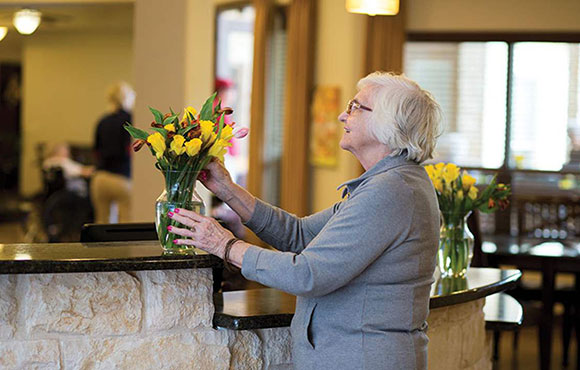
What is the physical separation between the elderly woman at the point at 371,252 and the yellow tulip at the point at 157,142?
18cm

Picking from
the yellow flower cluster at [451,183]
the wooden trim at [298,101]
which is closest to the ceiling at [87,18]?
the wooden trim at [298,101]

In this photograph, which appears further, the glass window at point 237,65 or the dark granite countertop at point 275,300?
the glass window at point 237,65

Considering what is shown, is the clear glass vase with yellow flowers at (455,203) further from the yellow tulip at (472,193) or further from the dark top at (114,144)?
the dark top at (114,144)

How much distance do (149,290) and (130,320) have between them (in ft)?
0.31

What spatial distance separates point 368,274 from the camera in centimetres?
232

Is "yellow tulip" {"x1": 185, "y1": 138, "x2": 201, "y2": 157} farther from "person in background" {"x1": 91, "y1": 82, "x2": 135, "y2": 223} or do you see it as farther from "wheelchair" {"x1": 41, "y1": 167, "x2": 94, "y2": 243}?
"wheelchair" {"x1": 41, "y1": 167, "x2": 94, "y2": 243}

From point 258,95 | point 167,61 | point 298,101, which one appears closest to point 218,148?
point 167,61

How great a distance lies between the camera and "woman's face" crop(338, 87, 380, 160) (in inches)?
96.3

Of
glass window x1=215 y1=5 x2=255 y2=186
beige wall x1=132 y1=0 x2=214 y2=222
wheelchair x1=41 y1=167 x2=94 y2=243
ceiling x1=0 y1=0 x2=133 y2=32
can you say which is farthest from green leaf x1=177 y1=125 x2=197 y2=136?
ceiling x1=0 y1=0 x2=133 y2=32

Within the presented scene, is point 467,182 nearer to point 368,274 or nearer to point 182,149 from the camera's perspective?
point 368,274

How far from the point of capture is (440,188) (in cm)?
359

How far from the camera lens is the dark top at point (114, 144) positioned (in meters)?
8.55

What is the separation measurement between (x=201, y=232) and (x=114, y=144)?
20.8ft

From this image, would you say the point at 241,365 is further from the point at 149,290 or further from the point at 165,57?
the point at 165,57
